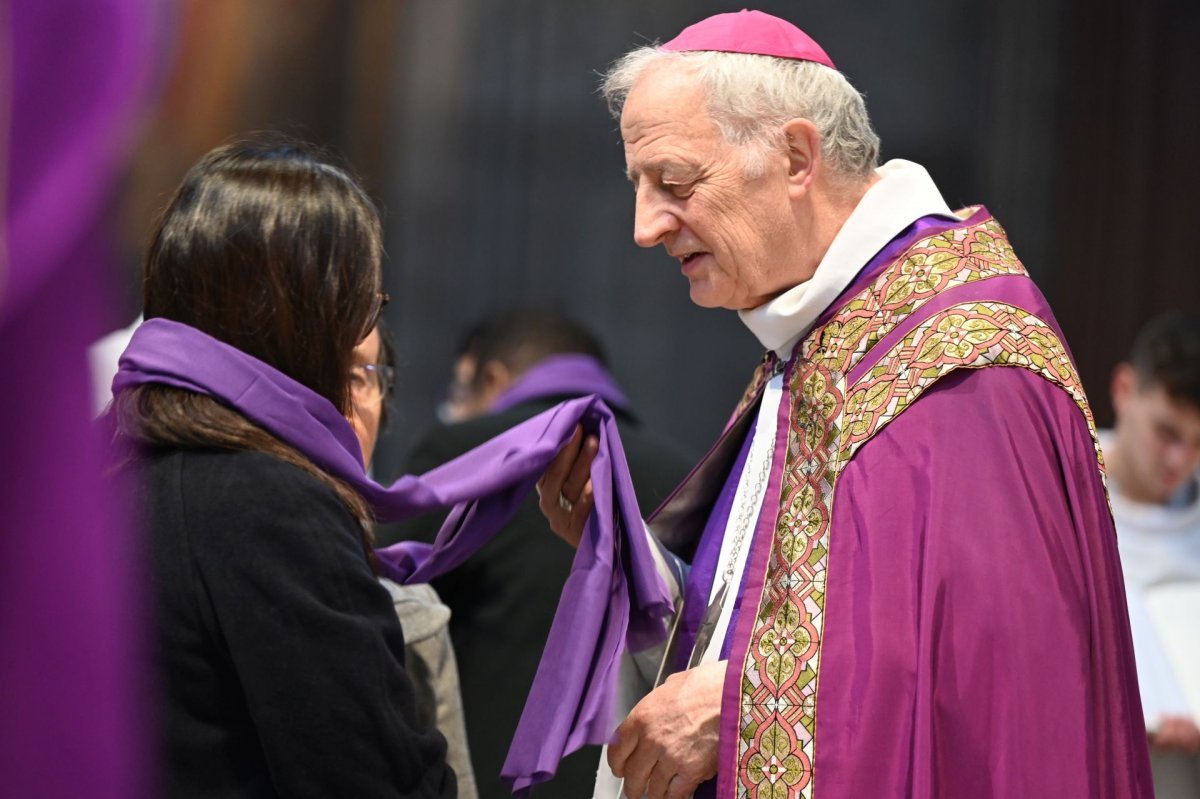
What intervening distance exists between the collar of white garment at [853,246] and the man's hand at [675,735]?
0.59m

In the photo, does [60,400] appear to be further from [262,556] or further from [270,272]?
[270,272]

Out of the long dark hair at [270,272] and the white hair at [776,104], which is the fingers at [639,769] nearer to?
the long dark hair at [270,272]

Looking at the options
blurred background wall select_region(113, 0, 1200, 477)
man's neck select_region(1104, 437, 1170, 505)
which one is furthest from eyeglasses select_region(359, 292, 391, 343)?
blurred background wall select_region(113, 0, 1200, 477)

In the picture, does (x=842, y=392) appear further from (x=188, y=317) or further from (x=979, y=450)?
(x=188, y=317)

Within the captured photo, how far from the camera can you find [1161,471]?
4.32m

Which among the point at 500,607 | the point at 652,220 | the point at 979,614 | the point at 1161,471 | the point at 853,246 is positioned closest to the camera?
the point at 979,614

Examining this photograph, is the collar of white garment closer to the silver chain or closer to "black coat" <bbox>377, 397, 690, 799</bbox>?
the silver chain

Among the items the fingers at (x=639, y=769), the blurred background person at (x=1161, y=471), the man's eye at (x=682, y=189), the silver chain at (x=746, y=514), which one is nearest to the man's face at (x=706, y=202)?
the man's eye at (x=682, y=189)

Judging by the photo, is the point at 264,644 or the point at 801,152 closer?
the point at 264,644

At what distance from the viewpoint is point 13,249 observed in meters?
0.67

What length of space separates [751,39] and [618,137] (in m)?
5.99

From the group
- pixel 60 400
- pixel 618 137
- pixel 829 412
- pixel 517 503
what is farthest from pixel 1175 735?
pixel 618 137

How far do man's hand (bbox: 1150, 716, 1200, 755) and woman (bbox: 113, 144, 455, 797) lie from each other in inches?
82.5

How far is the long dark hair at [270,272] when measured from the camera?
2240 millimetres
